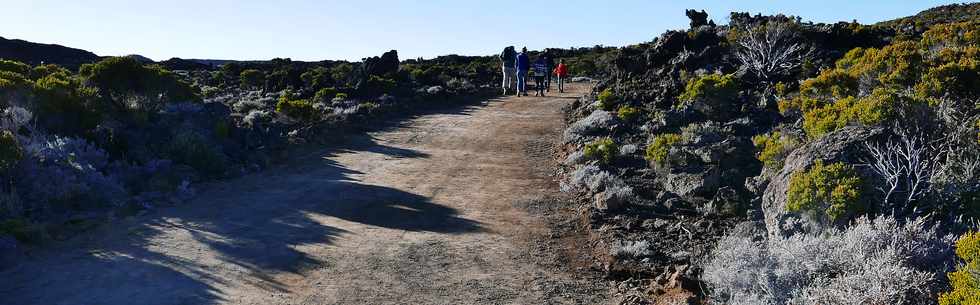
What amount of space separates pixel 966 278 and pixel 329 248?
248 inches

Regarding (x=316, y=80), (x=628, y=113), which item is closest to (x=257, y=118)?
(x=628, y=113)

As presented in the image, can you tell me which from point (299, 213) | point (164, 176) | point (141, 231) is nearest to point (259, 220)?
point (299, 213)

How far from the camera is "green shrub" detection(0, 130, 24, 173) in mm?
9469

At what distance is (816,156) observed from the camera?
774cm

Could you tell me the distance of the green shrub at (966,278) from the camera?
4.65 metres

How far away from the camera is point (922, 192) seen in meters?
7.02

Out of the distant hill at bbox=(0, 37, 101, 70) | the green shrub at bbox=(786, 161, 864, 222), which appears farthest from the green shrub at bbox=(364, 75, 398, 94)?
the distant hill at bbox=(0, 37, 101, 70)

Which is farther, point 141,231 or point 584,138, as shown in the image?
point 584,138

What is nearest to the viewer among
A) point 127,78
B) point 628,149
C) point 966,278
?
point 966,278

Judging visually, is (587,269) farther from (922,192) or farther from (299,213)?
(299,213)

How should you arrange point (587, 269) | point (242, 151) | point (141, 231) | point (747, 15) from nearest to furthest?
point (587, 269), point (141, 231), point (242, 151), point (747, 15)

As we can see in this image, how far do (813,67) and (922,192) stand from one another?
12235mm

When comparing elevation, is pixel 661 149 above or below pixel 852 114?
below

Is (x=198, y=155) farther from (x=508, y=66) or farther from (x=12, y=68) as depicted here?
(x=508, y=66)
